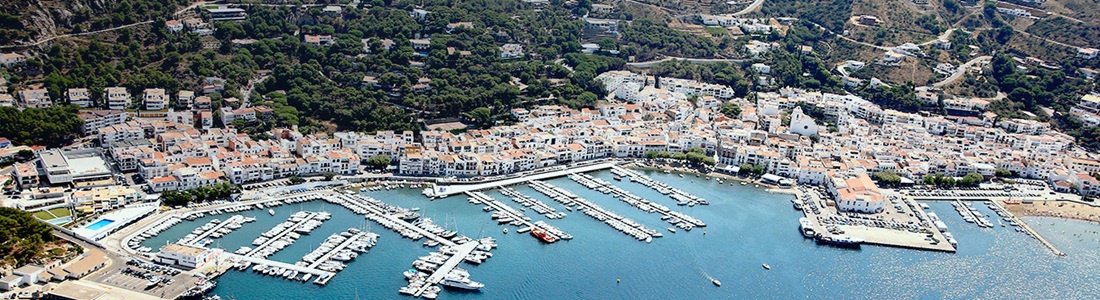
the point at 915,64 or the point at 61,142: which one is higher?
the point at 915,64

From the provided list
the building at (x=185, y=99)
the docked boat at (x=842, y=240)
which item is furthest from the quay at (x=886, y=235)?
the building at (x=185, y=99)

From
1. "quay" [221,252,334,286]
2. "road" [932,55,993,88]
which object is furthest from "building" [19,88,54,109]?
"road" [932,55,993,88]

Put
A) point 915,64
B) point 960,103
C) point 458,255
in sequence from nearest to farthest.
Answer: point 458,255 → point 960,103 → point 915,64

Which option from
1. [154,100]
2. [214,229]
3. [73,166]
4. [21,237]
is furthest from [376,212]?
[154,100]

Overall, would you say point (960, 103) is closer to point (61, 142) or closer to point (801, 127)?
point (801, 127)

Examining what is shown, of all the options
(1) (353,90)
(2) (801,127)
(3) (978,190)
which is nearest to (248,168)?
(1) (353,90)
